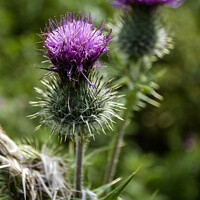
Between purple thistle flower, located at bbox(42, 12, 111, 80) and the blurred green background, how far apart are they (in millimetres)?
2426

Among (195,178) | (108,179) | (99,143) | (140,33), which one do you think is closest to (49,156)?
(108,179)

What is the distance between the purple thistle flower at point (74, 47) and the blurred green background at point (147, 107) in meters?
2.43

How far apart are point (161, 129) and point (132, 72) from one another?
363 centimetres

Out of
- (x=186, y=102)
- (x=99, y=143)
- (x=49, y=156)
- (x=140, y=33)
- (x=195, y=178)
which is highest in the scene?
(x=140, y=33)

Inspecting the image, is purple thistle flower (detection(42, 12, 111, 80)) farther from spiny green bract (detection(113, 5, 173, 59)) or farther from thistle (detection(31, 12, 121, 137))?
spiny green bract (detection(113, 5, 173, 59))

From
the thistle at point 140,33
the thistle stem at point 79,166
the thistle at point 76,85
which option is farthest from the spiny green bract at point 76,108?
the thistle at point 140,33

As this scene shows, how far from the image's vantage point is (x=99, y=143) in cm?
614

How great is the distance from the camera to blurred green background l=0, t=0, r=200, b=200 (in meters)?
5.58

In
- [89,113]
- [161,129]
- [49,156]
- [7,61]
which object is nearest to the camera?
[89,113]

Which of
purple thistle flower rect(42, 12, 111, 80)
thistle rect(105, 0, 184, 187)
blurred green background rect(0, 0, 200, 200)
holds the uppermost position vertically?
thistle rect(105, 0, 184, 187)

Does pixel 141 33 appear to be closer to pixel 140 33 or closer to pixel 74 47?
pixel 140 33

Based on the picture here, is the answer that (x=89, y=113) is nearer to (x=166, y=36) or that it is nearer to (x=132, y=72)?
(x=132, y=72)

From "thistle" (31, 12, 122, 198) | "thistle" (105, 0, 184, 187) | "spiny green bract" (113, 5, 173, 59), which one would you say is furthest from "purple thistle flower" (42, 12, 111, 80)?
"spiny green bract" (113, 5, 173, 59)

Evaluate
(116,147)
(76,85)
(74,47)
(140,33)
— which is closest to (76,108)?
(76,85)
